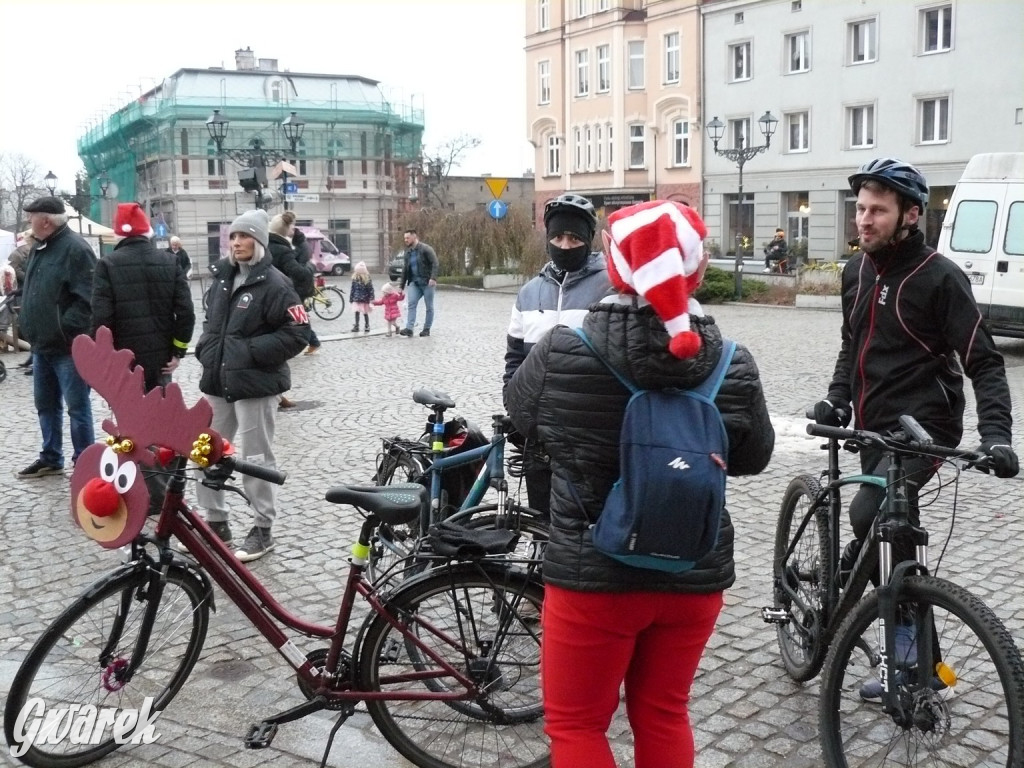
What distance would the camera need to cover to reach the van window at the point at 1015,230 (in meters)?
14.8

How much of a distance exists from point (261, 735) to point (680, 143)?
45430mm

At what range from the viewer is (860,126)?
130ft

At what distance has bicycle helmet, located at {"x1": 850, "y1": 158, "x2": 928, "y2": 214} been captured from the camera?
378cm

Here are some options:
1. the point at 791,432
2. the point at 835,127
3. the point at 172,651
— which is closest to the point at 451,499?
the point at 172,651

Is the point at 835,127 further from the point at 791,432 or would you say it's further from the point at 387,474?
the point at 387,474

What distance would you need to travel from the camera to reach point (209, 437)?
11.3 feet

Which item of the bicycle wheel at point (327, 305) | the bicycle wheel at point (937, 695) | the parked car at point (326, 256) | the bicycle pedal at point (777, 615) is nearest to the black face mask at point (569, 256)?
the bicycle pedal at point (777, 615)

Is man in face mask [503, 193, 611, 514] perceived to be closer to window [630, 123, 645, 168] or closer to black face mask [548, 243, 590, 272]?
black face mask [548, 243, 590, 272]

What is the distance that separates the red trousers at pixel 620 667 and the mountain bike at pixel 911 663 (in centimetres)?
70

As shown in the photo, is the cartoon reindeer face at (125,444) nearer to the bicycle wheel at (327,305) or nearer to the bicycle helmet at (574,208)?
the bicycle helmet at (574,208)

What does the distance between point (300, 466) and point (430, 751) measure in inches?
204

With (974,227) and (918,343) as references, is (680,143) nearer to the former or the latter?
(974,227)

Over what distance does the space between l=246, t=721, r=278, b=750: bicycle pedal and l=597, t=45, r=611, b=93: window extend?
48.6m

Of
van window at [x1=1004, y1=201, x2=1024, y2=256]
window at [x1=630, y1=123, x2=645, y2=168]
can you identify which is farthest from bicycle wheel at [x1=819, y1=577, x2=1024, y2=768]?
window at [x1=630, y1=123, x2=645, y2=168]
